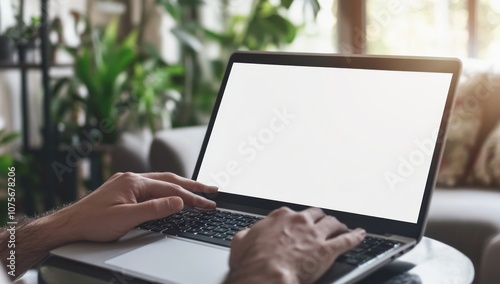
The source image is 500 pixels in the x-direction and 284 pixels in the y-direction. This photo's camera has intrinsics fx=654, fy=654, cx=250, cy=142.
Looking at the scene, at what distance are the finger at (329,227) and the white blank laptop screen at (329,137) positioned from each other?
0.41ft

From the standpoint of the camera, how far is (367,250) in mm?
772

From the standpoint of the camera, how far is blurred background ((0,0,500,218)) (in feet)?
9.21

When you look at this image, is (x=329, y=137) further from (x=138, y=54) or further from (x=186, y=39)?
(x=138, y=54)

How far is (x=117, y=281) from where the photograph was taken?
778 mm

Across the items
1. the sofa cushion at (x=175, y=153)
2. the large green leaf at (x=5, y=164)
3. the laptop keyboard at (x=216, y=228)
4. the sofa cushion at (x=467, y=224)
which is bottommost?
the sofa cushion at (x=467, y=224)

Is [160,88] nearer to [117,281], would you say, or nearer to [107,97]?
[107,97]

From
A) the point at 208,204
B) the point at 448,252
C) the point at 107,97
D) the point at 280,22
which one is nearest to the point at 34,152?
the point at 107,97

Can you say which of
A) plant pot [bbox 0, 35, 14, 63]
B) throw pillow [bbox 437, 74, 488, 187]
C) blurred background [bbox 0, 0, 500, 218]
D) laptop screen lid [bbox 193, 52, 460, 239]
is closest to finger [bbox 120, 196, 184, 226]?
laptop screen lid [bbox 193, 52, 460, 239]

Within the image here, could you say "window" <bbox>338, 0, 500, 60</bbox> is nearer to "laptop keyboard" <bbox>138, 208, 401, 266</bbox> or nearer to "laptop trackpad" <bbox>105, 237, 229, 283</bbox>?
"laptop keyboard" <bbox>138, 208, 401, 266</bbox>

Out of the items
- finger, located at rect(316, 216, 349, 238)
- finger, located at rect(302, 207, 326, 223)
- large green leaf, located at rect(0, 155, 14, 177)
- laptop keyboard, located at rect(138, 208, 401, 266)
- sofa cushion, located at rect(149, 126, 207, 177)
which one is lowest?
large green leaf, located at rect(0, 155, 14, 177)

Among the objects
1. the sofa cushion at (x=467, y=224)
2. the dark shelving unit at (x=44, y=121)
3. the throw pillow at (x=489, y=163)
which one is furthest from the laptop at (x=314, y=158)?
the dark shelving unit at (x=44, y=121)

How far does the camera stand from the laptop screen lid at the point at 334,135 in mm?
863

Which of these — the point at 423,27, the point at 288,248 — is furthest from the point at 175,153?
the point at 423,27

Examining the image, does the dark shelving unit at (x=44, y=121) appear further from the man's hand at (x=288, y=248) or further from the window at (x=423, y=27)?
the man's hand at (x=288, y=248)
